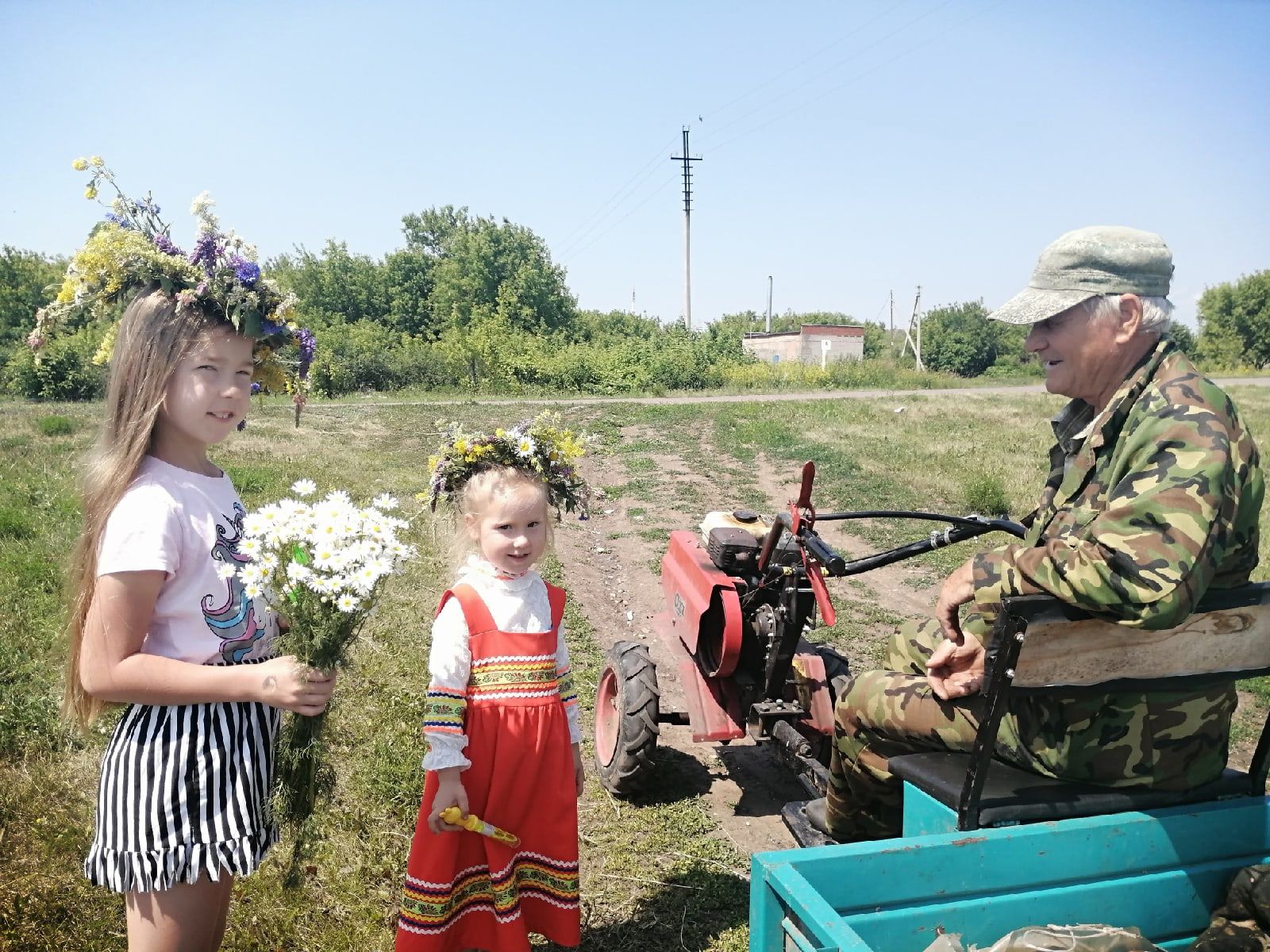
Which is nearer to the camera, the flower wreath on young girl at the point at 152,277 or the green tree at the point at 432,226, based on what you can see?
the flower wreath on young girl at the point at 152,277

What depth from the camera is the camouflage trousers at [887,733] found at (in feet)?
8.53

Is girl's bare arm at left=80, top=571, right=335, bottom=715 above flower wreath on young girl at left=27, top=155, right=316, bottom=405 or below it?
below

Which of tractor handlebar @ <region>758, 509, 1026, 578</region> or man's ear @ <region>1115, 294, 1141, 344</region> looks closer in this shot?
man's ear @ <region>1115, 294, 1141, 344</region>

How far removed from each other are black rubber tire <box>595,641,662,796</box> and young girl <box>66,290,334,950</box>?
2.00 meters

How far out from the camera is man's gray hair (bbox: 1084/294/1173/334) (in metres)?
2.50

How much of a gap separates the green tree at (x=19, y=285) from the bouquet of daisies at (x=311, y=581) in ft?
134

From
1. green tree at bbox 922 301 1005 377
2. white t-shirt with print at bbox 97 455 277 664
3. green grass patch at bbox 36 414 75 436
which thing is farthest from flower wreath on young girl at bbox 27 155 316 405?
green tree at bbox 922 301 1005 377

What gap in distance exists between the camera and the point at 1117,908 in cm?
198

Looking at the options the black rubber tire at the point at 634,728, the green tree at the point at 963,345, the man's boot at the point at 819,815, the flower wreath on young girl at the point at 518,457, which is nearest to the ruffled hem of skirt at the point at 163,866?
the flower wreath on young girl at the point at 518,457

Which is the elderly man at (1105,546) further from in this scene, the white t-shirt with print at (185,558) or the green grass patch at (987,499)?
the green grass patch at (987,499)

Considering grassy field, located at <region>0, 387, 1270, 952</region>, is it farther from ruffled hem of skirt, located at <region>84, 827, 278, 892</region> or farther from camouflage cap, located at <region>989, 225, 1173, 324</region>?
camouflage cap, located at <region>989, 225, 1173, 324</region>

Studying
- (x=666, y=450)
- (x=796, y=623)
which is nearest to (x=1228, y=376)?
A: (x=666, y=450)

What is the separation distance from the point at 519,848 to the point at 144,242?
6.23ft

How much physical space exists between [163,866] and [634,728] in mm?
2251
